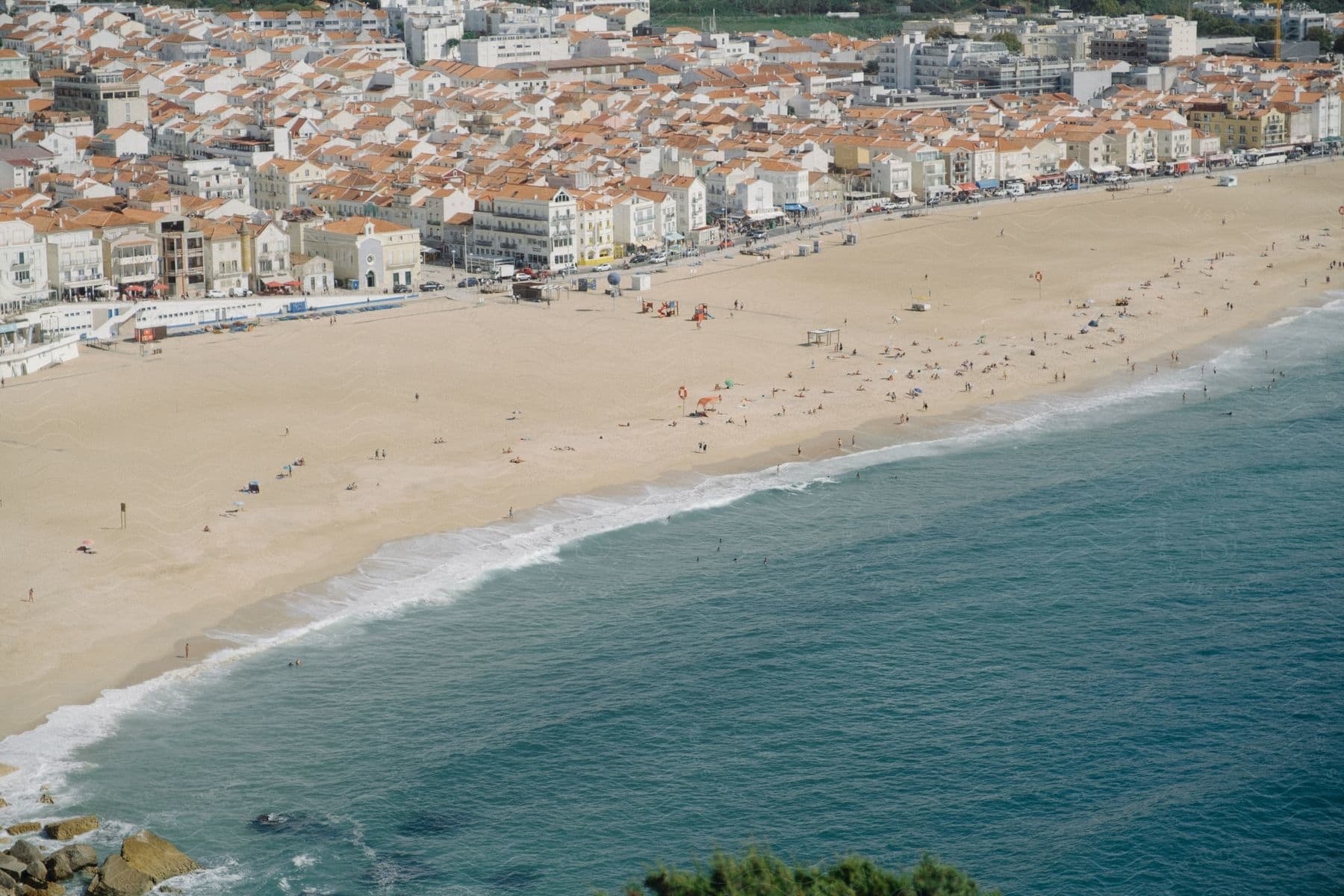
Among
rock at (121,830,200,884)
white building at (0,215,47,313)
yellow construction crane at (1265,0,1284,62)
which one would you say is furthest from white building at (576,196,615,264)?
yellow construction crane at (1265,0,1284,62)

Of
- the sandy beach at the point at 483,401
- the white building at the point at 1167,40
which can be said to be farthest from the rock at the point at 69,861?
the white building at the point at 1167,40

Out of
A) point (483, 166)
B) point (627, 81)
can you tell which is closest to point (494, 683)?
point (483, 166)

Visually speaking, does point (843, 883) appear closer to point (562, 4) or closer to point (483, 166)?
point (483, 166)

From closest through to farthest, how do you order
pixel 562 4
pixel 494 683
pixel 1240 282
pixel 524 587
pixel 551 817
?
1. pixel 551 817
2. pixel 494 683
3. pixel 524 587
4. pixel 1240 282
5. pixel 562 4

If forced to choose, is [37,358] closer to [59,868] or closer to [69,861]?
[69,861]

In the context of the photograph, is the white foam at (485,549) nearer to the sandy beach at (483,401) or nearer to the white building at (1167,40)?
the sandy beach at (483,401)

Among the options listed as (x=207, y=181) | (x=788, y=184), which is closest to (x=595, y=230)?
(x=788, y=184)
